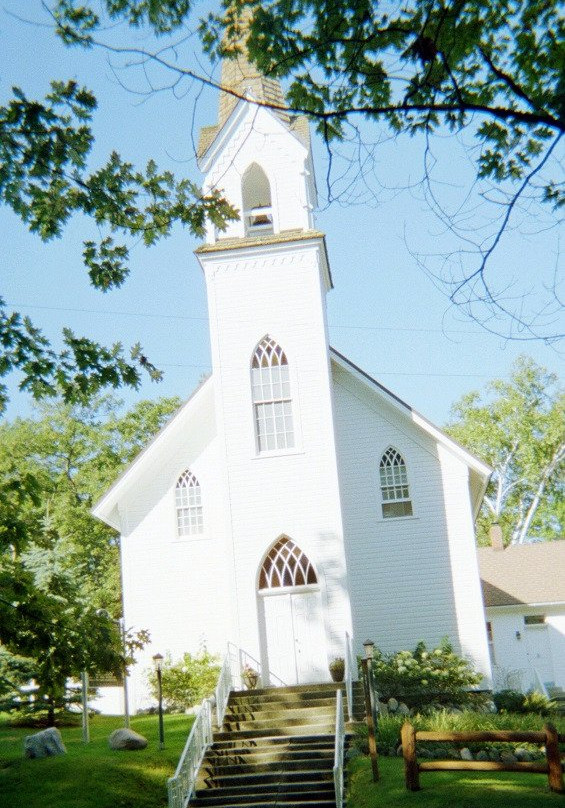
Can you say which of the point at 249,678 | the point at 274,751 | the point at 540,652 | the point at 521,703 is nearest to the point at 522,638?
the point at 540,652

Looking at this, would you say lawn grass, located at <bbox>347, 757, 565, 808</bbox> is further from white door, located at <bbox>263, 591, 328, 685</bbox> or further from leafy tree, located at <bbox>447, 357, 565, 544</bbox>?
leafy tree, located at <bbox>447, 357, 565, 544</bbox>

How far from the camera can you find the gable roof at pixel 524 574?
3081cm

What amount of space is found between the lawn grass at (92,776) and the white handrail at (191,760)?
60cm

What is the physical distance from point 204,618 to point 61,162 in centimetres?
1514

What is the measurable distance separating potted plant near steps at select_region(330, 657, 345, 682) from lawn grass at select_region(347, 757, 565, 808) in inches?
147

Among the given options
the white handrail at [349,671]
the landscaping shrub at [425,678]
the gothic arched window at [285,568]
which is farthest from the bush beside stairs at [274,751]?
the gothic arched window at [285,568]

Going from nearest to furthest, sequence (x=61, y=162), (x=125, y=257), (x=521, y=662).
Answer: (x=61, y=162) < (x=125, y=257) < (x=521, y=662)

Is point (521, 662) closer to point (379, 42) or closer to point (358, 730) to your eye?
point (358, 730)

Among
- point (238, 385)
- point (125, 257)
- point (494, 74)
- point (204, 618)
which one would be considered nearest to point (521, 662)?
point (204, 618)

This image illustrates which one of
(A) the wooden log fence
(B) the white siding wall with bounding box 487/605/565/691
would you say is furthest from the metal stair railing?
(B) the white siding wall with bounding box 487/605/565/691

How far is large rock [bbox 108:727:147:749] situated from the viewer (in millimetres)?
16781

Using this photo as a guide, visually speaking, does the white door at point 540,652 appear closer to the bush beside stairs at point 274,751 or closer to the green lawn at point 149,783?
the bush beside stairs at point 274,751

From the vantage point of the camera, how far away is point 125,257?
8.84 meters

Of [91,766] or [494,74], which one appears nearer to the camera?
[494,74]
